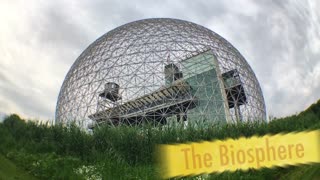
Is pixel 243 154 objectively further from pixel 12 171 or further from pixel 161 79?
pixel 161 79

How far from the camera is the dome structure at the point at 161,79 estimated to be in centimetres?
2878

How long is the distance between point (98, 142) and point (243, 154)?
28.5 feet

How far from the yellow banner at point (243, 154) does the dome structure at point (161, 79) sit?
20201 millimetres

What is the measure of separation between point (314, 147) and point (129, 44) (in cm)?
2568

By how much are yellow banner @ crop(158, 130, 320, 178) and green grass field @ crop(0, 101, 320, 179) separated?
4442mm

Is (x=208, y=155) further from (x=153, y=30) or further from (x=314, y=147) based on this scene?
(x=153, y=30)

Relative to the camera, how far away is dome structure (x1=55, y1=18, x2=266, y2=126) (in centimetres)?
2878

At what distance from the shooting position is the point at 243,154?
642 centimetres

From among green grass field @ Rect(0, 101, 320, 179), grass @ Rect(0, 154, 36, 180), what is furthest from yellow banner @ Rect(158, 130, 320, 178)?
grass @ Rect(0, 154, 36, 180)

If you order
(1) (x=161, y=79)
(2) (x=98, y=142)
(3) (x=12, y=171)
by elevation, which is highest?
(1) (x=161, y=79)

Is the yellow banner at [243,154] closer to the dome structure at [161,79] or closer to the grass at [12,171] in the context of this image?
the grass at [12,171]

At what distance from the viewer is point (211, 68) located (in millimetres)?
30109

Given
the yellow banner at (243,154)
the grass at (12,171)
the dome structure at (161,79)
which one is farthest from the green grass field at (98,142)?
the dome structure at (161,79)

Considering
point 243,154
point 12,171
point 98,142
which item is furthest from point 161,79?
point 243,154
